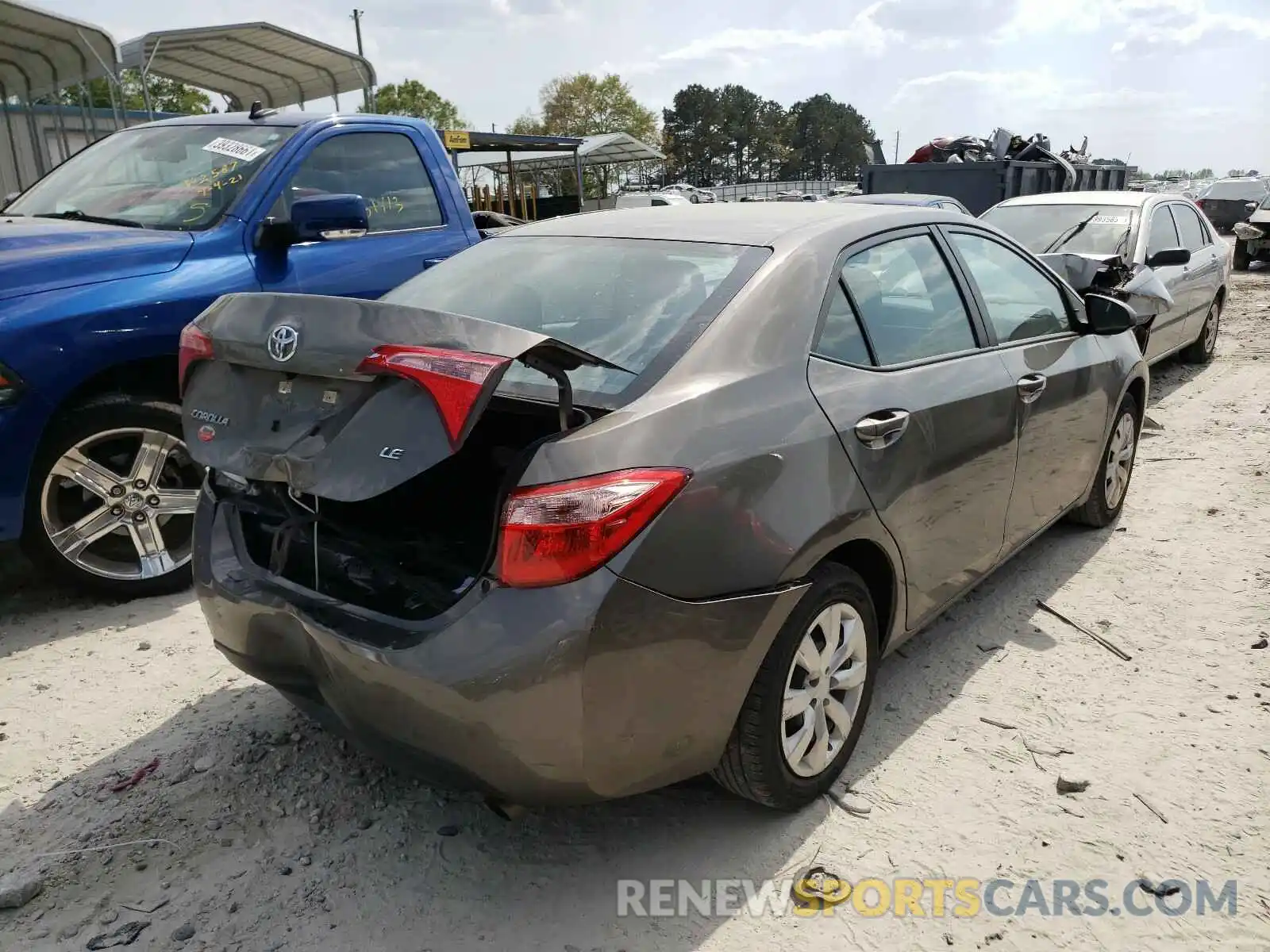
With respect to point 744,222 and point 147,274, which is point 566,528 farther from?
point 147,274

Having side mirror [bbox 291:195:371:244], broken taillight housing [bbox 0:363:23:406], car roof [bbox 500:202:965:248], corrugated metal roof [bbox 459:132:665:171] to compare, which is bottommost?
broken taillight housing [bbox 0:363:23:406]

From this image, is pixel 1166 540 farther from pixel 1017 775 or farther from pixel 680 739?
pixel 680 739

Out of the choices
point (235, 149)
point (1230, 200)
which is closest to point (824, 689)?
point (235, 149)

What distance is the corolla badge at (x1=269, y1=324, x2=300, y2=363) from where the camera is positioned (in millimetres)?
2232

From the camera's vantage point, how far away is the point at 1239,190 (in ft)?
86.6

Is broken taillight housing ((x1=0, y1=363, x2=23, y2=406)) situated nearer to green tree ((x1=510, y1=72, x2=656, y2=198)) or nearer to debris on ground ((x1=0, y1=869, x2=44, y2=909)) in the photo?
debris on ground ((x1=0, y1=869, x2=44, y2=909))

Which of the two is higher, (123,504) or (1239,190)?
(1239,190)

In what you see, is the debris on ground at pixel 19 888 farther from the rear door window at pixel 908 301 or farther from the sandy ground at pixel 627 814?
the rear door window at pixel 908 301

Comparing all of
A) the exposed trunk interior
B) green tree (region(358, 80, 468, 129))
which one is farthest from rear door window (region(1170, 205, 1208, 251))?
green tree (region(358, 80, 468, 129))

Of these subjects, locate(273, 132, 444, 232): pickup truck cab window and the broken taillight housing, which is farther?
locate(273, 132, 444, 232): pickup truck cab window

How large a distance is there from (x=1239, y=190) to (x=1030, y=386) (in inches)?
1130

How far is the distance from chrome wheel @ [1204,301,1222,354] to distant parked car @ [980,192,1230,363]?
0.03 meters

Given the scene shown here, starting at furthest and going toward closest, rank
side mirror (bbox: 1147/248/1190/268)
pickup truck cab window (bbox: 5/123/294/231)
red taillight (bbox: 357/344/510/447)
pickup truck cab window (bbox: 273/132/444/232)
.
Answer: side mirror (bbox: 1147/248/1190/268) < pickup truck cab window (bbox: 273/132/444/232) < pickup truck cab window (bbox: 5/123/294/231) < red taillight (bbox: 357/344/510/447)

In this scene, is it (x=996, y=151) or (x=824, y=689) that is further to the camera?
(x=996, y=151)
